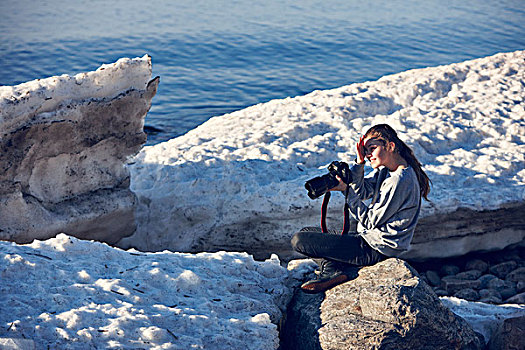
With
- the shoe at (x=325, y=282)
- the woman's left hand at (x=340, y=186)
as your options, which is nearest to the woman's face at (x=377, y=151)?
the woman's left hand at (x=340, y=186)

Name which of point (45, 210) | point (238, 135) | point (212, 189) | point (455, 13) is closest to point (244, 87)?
point (238, 135)

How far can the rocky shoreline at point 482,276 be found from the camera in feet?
17.7

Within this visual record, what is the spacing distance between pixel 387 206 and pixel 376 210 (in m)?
0.10

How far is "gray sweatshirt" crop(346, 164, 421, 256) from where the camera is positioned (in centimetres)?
396

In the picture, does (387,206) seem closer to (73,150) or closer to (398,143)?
(398,143)

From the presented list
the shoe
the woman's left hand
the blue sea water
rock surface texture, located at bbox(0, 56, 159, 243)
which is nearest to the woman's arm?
the woman's left hand

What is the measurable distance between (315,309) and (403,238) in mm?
810

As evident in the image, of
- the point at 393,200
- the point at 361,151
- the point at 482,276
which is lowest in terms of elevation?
the point at 482,276

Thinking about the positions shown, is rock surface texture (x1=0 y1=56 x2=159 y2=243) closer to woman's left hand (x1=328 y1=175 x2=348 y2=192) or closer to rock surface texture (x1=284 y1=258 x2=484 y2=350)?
woman's left hand (x1=328 y1=175 x2=348 y2=192)

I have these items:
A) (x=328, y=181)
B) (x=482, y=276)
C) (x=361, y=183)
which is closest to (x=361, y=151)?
(x=361, y=183)

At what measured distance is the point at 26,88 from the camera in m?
4.84

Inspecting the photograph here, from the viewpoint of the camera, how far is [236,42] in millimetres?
16656

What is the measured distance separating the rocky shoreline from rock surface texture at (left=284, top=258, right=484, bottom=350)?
1.50m

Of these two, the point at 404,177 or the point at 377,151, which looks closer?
the point at 404,177
